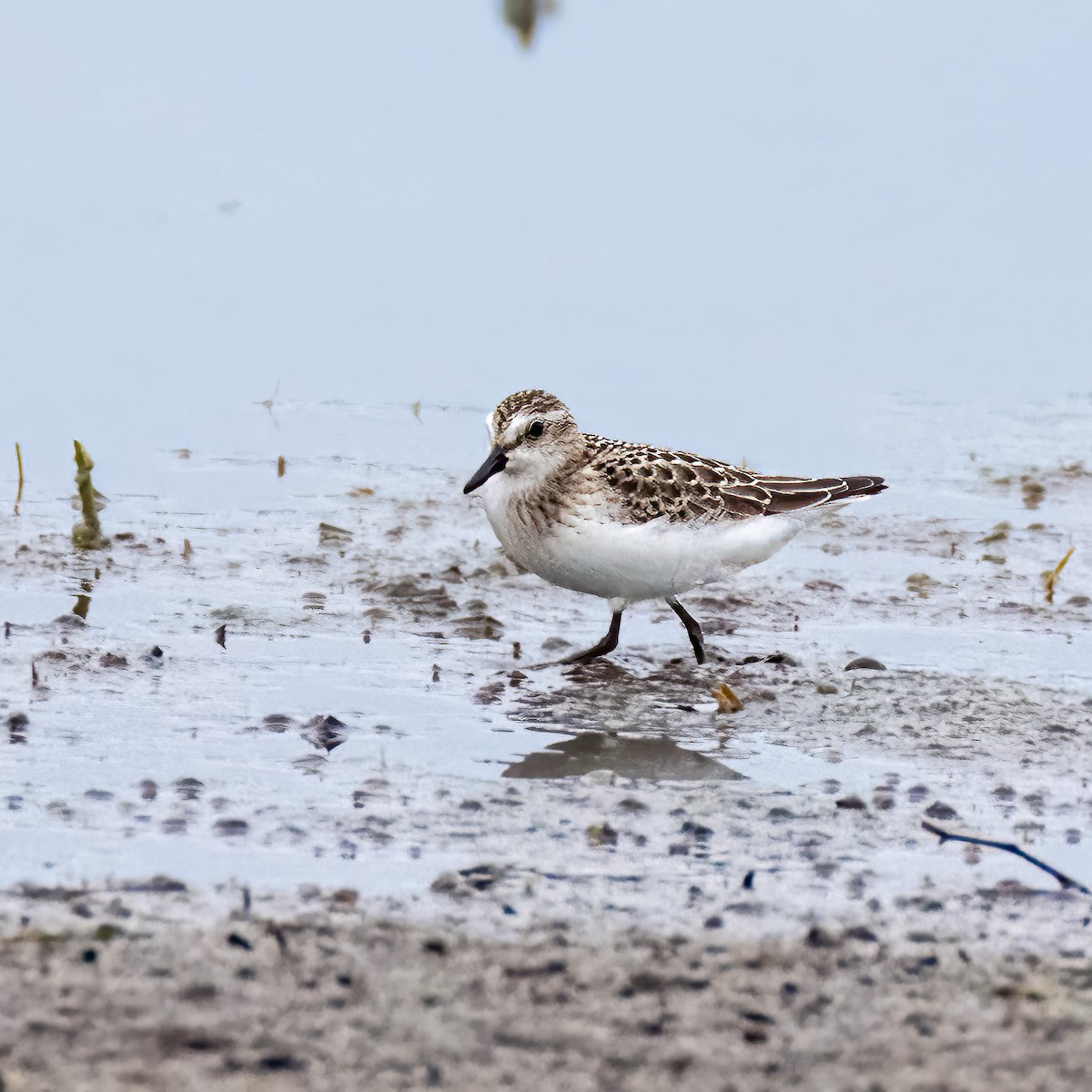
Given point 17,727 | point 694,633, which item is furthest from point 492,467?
point 17,727

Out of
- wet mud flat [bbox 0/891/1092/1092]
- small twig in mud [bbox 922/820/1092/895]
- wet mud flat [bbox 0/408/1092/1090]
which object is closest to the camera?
wet mud flat [bbox 0/891/1092/1092]

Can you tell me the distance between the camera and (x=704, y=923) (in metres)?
5.16

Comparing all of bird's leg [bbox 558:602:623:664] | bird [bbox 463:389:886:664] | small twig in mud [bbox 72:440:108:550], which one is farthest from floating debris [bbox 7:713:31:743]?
small twig in mud [bbox 72:440:108:550]

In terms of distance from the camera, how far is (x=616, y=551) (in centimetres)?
797

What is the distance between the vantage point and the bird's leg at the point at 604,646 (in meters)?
8.30

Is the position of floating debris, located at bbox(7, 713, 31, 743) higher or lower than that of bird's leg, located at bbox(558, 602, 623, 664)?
lower

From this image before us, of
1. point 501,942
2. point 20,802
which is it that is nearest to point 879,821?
point 501,942

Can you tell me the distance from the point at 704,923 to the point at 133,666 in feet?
11.9

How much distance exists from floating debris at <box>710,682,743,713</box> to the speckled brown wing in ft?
3.08

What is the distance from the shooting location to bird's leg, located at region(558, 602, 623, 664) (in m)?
8.30

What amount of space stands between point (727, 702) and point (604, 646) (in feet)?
2.85

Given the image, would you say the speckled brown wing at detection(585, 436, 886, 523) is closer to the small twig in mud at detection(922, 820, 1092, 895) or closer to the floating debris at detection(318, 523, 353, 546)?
the floating debris at detection(318, 523, 353, 546)

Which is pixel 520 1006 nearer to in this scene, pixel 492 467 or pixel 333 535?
pixel 492 467

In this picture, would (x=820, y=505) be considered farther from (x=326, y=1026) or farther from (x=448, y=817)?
(x=326, y=1026)
